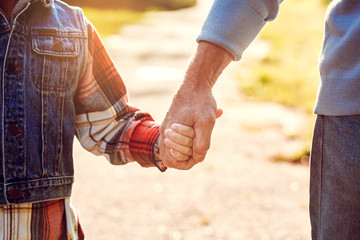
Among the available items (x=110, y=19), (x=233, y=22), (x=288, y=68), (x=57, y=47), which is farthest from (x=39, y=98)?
(x=110, y=19)

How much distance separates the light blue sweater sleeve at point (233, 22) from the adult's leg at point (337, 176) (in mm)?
412

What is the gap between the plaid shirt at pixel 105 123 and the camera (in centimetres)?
198

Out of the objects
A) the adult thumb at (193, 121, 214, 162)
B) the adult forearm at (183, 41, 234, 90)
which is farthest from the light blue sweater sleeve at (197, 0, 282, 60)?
the adult thumb at (193, 121, 214, 162)

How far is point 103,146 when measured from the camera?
2049 mm

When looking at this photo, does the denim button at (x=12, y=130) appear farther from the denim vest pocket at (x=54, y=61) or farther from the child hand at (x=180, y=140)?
the child hand at (x=180, y=140)

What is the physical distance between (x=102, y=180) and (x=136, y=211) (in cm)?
77

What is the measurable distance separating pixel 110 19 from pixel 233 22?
17514 mm

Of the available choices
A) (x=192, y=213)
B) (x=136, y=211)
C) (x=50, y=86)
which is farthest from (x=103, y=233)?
(x=50, y=86)

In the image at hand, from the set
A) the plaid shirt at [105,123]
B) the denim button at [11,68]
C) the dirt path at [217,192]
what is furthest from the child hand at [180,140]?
the dirt path at [217,192]

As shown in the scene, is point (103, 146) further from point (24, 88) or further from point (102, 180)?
point (102, 180)

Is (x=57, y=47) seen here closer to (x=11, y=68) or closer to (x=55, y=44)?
(x=55, y=44)

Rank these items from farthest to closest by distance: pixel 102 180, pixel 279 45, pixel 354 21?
Answer: pixel 279 45, pixel 102 180, pixel 354 21

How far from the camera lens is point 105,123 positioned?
6.64 ft

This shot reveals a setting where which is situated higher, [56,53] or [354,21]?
[354,21]
